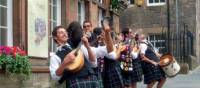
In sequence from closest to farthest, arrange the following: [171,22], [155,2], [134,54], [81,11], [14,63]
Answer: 1. [14,63]
2. [134,54]
3. [81,11]
4. [171,22]
5. [155,2]

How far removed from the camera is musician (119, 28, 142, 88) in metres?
10.2

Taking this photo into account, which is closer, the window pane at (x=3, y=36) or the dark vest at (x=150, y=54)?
the window pane at (x=3, y=36)

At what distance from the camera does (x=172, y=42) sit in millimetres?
28984

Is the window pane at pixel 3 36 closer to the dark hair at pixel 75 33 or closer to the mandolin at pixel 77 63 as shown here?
the dark hair at pixel 75 33

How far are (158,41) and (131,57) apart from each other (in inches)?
799

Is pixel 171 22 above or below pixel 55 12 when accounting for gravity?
below

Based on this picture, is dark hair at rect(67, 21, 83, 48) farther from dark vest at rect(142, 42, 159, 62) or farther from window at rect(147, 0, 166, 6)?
window at rect(147, 0, 166, 6)

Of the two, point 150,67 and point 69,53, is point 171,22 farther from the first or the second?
point 69,53

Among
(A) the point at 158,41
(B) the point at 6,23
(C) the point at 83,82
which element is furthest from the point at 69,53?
(A) the point at 158,41

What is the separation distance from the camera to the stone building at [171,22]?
2824 cm

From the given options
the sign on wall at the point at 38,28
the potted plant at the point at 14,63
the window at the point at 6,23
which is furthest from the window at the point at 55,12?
the potted plant at the point at 14,63

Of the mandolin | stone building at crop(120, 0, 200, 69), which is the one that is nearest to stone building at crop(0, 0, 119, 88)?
the mandolin

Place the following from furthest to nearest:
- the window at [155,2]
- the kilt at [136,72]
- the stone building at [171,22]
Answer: the window at [155,2]
the stone building at [171,22]
the kilt at [136,72]

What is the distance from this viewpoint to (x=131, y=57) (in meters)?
10.4
